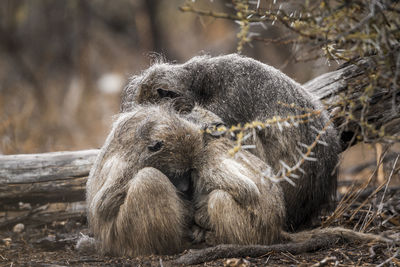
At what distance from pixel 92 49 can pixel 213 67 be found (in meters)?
12.5

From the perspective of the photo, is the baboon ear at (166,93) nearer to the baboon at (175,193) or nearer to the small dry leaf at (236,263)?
the baboon at (175,193)

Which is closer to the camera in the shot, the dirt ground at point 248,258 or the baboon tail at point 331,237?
the dirt ground at point 248,258

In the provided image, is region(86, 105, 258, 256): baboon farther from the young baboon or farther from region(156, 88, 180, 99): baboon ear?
region(156, 88, 180, 99): baboon ear

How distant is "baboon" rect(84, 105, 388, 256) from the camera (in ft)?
10.6

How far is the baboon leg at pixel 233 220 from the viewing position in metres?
3.24

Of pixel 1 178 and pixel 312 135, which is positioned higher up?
pixel 312 135

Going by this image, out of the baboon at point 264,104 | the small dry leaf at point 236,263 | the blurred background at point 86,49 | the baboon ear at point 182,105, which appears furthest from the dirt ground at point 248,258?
the blurred background at point 86,49

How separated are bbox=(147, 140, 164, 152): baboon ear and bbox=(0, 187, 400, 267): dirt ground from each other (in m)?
0.77

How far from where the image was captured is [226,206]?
3236 mm

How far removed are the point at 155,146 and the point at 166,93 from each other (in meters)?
0.85

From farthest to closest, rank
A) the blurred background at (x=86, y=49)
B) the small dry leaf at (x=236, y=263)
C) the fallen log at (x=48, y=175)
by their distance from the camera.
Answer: the blurred background at (x=86, y=49), the fallen log at (x=48, y=175), the small dry leaf at (x=236, y=263)

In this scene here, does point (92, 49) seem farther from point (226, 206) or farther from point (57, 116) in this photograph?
point (226, 206)

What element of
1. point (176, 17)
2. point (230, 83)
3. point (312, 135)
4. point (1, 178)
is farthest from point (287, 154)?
point (176, 17)

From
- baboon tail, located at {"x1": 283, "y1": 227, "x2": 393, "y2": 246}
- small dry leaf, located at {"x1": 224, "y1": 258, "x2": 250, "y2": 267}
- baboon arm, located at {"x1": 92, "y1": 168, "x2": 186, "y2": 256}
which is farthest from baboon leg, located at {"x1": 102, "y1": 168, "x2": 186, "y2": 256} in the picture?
baboon tail, located at {"x1": 283, "y1": 227, "x2": 393, "y2": 246}
